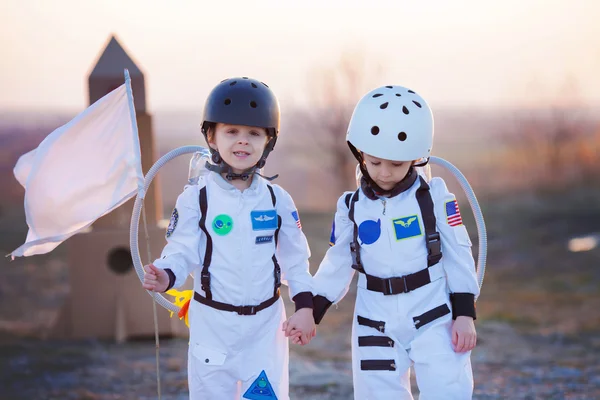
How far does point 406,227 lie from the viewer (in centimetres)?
421

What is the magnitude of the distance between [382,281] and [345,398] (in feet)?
9.13

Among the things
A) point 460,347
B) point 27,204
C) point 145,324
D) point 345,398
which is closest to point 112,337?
point 145,324

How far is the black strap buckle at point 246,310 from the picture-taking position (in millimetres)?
4238

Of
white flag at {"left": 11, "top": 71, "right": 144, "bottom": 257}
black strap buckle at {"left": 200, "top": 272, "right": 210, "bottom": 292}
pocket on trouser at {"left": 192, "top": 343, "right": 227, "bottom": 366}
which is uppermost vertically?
white flag at {"left": 11, "top": 71, "right": 144, "bottom": 257}

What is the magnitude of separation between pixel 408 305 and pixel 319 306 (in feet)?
1.80

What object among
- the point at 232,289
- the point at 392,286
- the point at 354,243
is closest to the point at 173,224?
the point at 232,289

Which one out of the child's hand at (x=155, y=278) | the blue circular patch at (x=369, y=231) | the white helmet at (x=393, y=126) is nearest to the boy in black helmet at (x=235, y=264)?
the child's hand at (x=155, y=278)

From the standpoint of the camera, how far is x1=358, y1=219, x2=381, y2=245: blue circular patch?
4.24 meters

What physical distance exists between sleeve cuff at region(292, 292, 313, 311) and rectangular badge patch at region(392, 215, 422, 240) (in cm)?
63

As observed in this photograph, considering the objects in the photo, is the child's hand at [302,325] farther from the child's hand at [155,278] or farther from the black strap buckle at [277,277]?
the child's hand at [155,278]

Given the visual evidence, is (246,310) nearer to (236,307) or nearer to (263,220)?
(236,307)

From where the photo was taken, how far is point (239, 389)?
434cm

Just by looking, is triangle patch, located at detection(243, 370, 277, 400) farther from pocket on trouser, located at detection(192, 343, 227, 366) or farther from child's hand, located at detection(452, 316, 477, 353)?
child's hand, located at detection(452, 316, 477, 353)

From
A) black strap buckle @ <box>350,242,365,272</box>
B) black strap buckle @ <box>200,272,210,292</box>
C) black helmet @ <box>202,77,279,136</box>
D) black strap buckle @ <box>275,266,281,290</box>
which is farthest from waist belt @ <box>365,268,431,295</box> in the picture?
black helmet @ <box>202,77,279,136</box>
